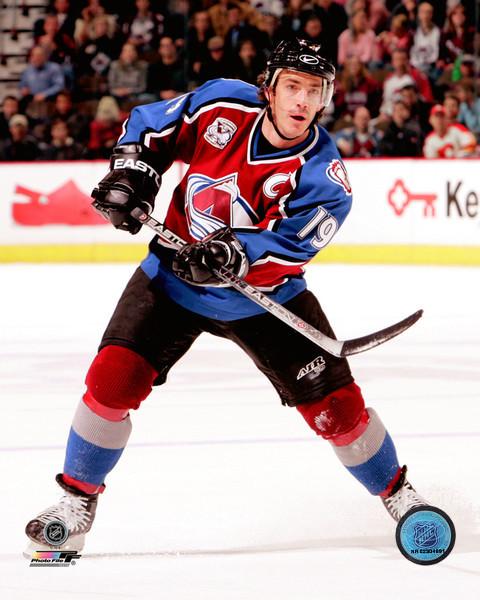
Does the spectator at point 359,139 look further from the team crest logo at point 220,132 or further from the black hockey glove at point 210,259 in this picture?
the black hockey glove at point 210,259

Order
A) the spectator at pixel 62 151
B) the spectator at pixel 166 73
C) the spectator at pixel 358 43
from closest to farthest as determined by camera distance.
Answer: the spectator at pixel 62 151 → the spectator at pixel 166 73 → the spectator at pixel 358 43

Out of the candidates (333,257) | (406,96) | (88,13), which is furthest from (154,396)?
(88,13)

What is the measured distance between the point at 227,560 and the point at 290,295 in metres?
0.58

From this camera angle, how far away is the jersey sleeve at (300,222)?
2.58m

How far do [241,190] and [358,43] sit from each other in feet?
26.8

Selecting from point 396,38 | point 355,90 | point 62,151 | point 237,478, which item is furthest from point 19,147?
point 237,478

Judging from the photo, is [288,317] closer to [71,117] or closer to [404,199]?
[404,199]

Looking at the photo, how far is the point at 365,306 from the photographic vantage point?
22.1ft

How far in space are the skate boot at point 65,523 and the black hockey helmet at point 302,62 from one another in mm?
954

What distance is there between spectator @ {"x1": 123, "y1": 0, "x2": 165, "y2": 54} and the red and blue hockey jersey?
26.5ft

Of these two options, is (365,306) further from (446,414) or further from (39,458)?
(39,458)

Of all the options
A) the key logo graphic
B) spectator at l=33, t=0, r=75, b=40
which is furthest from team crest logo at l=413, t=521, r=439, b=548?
spectator at l=33, t=0, r=75, b=40

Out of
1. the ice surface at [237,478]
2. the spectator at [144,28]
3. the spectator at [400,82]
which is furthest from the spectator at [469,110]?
the ice surface at [237,478]

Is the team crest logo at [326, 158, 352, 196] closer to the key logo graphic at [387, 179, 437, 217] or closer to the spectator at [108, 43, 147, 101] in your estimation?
the key logo graphic at [387, 179, 437, 217]
